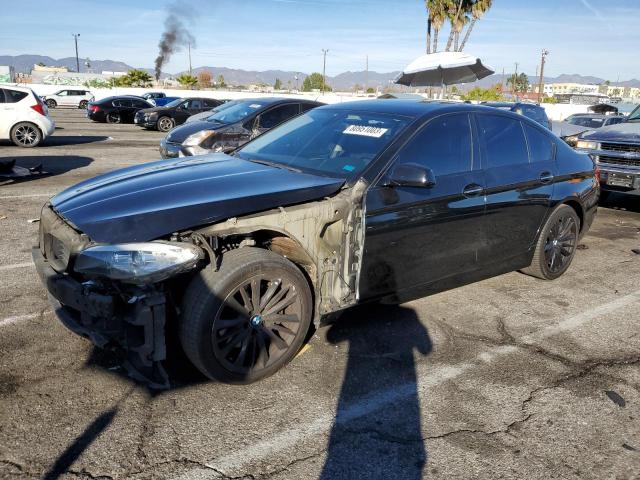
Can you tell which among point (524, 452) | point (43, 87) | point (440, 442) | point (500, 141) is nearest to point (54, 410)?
point (440, 442)

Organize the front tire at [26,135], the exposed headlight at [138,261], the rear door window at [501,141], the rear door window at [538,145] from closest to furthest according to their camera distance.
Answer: the exposed headlight at [138,261], the rear door window at [501,141], the rear door window at [538,145], the front tire at [26,135]

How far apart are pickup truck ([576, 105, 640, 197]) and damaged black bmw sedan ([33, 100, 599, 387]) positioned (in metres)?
4.36

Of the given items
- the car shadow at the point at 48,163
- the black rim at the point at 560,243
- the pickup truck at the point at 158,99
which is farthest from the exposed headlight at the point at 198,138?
the pickup truck at the point at 158,99

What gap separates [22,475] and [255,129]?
28.6 feet

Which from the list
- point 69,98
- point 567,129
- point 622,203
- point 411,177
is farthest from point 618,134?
point 69,98

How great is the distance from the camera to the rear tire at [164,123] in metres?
21.7

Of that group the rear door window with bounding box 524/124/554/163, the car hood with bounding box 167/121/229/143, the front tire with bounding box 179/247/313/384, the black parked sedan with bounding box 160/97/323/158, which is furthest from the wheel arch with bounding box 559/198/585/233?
the car hood with bounding box 167/121/229/143

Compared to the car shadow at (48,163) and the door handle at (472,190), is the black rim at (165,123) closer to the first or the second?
the car shadow at (48,163)

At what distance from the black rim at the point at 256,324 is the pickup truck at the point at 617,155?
7034 mm

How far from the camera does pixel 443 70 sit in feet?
55.8

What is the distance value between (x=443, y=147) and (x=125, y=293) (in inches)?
96.6

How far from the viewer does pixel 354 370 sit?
3441 millimetres

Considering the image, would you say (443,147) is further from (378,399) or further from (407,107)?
(378,399)

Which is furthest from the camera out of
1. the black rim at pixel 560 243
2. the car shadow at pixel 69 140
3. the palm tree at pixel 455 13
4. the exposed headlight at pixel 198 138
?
the palm tree at pixel 455 13
